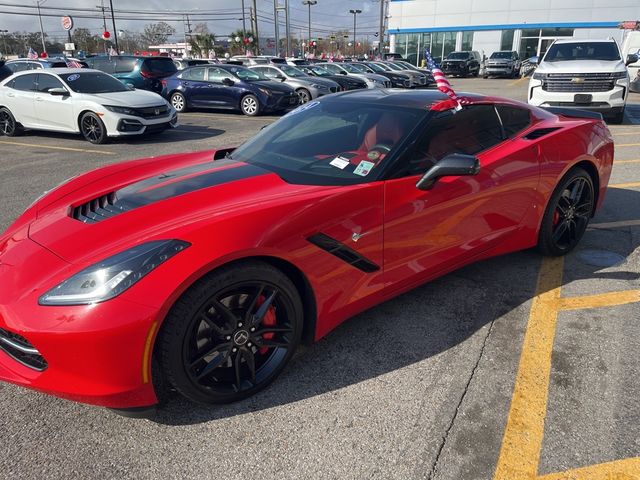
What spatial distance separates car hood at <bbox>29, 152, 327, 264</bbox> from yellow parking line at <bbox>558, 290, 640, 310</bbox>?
1.95 metres

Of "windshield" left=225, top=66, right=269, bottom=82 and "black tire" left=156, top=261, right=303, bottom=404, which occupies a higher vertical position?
"windshield" left=225, top=66, right=269, bottom=82

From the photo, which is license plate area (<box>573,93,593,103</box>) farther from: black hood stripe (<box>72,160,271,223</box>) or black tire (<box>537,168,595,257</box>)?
black hood stripe (<box>72,160,271,223</box>)

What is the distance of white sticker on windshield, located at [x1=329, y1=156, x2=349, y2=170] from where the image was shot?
2.89 m

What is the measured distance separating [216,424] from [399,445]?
846mm

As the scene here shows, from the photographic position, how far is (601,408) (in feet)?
7.69

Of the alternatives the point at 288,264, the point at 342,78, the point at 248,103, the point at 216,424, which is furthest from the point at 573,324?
the point at 342,78

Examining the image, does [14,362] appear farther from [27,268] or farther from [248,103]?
[248,103]

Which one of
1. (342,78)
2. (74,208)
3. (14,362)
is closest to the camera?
(14,362)

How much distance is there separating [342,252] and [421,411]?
2.83 feet

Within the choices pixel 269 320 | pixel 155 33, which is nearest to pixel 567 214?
pixel 269 320

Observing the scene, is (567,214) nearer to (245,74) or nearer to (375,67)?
(245,74)

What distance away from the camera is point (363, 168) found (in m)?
2.81

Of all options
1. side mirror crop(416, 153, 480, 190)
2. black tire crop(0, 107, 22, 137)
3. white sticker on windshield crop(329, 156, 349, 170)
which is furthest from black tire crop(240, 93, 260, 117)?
side mirror crop(416, 153, 480, 190)

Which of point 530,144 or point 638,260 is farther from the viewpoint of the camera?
point 638,260
